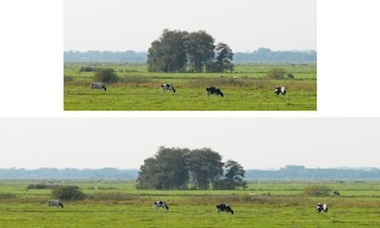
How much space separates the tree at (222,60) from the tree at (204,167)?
8.89m

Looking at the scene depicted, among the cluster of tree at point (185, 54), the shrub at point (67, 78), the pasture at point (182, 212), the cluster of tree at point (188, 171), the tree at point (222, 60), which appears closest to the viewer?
the pasture at point (182, 212)

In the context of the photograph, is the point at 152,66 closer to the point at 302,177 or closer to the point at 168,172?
the point at 168,172

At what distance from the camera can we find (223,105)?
4359 cm

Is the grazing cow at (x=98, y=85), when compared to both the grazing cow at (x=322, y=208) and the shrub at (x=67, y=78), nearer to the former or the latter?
the shrub at (x=67, y=78)

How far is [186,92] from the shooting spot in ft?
152

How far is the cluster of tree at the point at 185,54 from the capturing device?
52.5 meters

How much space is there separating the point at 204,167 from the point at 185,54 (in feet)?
35.6

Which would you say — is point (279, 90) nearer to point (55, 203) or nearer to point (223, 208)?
point (223, 208)

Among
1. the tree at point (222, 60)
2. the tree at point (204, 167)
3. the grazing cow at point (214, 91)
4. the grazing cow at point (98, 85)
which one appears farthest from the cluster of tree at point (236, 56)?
the grazing cow at point (214, 91)

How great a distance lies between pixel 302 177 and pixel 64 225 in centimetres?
6309

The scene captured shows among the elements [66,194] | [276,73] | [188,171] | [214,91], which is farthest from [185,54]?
[188,171]

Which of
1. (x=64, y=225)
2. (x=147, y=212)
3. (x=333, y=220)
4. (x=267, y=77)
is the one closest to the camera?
(x=64, y=225)

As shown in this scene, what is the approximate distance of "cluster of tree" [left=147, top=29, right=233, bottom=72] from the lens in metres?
52.5

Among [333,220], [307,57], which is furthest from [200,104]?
[307,57]
